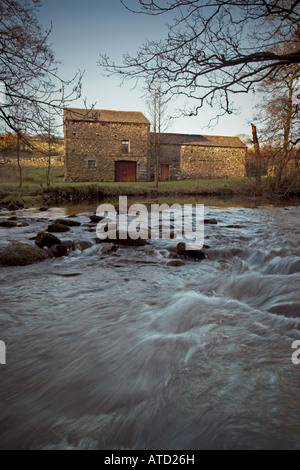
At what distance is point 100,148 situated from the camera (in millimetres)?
33781

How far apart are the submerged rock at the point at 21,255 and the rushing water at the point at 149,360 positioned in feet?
1.63

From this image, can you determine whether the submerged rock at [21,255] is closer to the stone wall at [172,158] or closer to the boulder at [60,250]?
the boulder at [60,250]

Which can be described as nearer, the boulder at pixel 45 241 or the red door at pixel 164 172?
the boulder at pixel 45 241

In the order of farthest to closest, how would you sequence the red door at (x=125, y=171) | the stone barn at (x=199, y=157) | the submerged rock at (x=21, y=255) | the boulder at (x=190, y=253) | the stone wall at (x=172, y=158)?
the stone barn at (x=199, y=157) → the stone wall at (x=172, y=158) → the red door at (x=125, y=171) → the boulder at (x=190, y=253) → the submerged rock at (x=21, y=255)

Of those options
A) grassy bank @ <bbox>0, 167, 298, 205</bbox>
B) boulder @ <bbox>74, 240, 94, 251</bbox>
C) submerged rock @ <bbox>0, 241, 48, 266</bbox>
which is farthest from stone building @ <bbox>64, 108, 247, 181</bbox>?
submerged rock @ <bbox>0, 241, 48, 266</bbox>

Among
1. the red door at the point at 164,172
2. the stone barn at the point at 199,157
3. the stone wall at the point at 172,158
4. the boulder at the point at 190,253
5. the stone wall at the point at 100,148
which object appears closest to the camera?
the boulder at the point at 190,253

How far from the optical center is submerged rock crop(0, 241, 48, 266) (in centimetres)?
480

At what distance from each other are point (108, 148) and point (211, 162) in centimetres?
1506

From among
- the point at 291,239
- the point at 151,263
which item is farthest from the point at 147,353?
the point at 291,239

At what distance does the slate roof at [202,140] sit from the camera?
3875 centimetres

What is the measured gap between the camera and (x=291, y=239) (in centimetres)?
664

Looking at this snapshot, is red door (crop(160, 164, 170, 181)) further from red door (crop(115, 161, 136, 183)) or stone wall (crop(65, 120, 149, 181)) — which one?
red door (crop(115, 161, 136, 183))

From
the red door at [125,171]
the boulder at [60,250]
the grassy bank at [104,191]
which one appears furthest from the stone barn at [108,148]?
the boulder at [60,250]

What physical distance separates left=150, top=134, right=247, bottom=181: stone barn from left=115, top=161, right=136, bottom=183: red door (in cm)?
270
